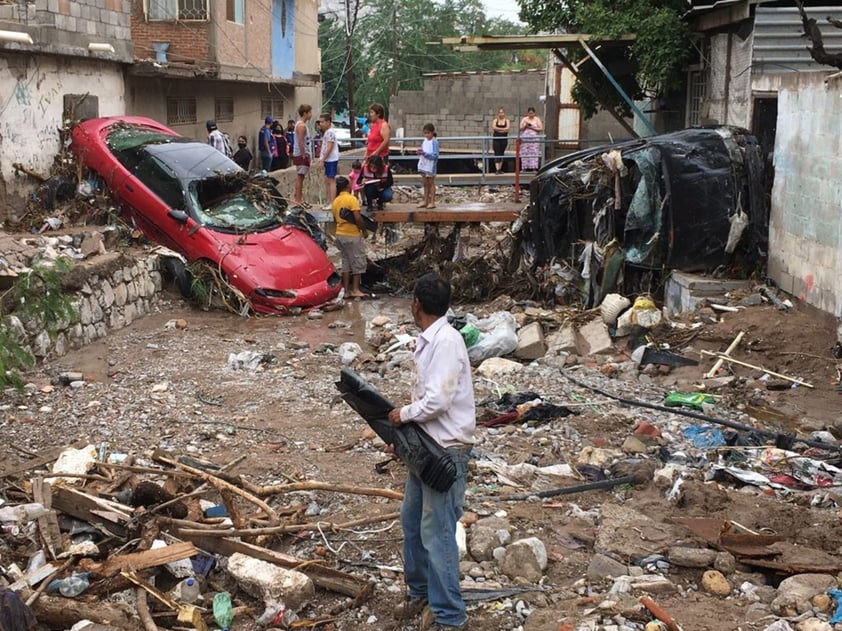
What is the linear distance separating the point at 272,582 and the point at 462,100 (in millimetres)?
25712

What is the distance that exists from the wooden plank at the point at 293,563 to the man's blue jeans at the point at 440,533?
21.3 inches

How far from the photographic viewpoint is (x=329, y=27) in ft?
150

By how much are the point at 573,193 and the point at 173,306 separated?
16.9 feet

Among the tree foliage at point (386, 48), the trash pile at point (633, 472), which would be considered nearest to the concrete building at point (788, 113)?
the trash pile at point (633, 472)

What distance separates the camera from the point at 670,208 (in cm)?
1120

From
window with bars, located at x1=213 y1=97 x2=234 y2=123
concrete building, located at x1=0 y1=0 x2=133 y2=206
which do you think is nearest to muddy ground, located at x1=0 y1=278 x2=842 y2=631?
concrete building, located at x1=0 y1=0 x2=133 y2=206

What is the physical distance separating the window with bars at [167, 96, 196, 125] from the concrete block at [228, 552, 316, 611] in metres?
16.6

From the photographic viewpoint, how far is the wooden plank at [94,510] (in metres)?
5.06

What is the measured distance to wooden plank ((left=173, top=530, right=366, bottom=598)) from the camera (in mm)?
4789

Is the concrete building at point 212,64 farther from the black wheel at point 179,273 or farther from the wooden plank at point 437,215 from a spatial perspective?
the black wheel at point 179,273

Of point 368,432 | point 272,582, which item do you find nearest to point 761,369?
point 368,432

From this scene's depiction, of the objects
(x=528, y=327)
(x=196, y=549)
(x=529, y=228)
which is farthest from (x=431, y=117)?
(x=196, y=549)

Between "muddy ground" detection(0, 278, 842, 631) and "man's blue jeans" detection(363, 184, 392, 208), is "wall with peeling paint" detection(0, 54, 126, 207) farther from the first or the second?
"man's blue jeans" detection(363, 184, 392, 208)

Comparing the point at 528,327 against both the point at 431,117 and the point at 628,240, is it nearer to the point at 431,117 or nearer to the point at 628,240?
the point at 628,240
